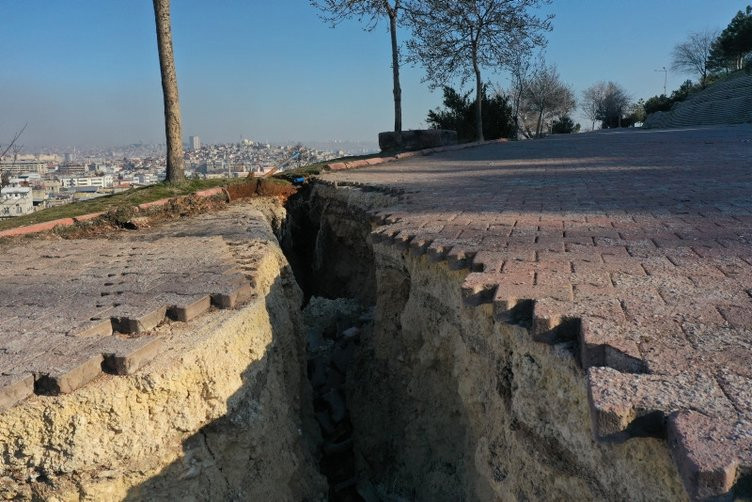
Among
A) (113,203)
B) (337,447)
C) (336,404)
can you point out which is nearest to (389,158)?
(113,203)

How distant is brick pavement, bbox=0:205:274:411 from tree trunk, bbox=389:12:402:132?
1088cm

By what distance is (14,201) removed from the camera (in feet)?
30.4

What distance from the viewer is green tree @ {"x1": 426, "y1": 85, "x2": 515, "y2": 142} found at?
20078 millimetres

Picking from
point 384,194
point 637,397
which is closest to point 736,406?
point 637,397

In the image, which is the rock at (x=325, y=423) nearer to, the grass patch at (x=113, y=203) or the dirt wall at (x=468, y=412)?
the dirt wall at (x=468, y=412)

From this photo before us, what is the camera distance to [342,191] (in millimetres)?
7312

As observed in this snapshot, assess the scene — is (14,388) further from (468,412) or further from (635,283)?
(635,283)

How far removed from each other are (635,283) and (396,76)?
13.8 meters

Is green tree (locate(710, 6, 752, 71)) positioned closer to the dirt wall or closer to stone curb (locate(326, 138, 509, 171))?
stone curb (locate(326, 138, 509, 171))

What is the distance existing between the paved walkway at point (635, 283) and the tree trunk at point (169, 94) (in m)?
4.34

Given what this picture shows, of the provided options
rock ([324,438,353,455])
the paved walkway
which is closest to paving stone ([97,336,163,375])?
the paved walkway

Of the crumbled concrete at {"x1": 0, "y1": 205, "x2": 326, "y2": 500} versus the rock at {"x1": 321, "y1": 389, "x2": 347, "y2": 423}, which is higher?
the crumbled concrete at {"x1": 0, "y1": 205, "x2": 326, "y2": 500}

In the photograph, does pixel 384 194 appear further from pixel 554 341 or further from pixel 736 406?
pixel 736 406

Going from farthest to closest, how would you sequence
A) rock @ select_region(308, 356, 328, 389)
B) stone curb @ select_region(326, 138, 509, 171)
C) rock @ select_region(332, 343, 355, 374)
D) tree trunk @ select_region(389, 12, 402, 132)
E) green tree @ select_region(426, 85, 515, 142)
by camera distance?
1. green tree @ select_region(426, 85, 515, 142)
2. tree trunk @ select_region(389, 12, 402, 132)
3. stone curb @ select_region(326, 138, 509, 171)
4. rock @ select_region(332, 343, 355, 374)
5. rock @ select_region(308, 356, 328, 389)
